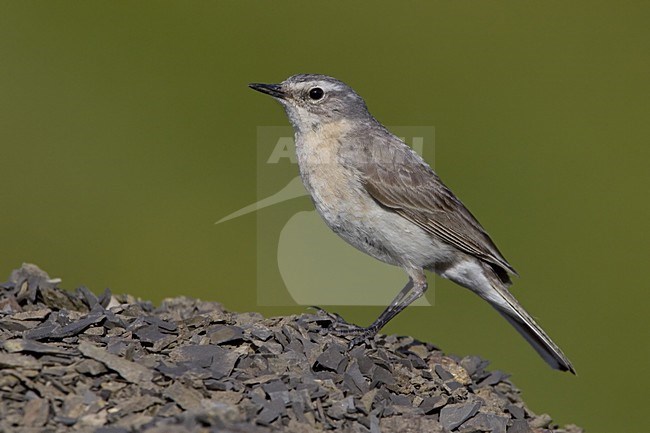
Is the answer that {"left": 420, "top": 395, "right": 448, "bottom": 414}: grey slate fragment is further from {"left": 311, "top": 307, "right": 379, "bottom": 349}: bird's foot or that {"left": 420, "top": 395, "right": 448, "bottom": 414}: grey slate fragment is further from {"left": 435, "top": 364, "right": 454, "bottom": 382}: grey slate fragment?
{"left": 311, "top": 307, "right": 379, "bottom": 349}: bird's foot

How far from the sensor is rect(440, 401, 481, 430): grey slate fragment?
19.1 feet

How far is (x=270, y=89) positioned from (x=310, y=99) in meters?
0.36

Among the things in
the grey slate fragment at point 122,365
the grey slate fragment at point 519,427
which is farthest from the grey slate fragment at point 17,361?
the grey slate fragment at point 519,427

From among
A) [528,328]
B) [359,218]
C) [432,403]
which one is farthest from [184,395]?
[528,328]

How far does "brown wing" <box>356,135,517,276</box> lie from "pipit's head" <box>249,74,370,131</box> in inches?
17.1

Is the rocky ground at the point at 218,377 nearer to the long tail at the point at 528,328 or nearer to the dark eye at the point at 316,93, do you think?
the long tail at the point at 528,328

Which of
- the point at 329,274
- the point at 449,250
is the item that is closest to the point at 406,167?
the point at 449,250

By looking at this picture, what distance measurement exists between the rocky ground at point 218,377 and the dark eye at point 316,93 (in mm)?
1911

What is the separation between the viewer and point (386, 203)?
740cm

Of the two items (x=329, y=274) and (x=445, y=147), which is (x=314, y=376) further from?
(x=445, y=147)

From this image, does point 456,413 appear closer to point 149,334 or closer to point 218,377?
point 218,377

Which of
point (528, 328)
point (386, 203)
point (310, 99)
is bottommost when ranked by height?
point (528, 328)

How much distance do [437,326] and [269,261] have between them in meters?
2.18

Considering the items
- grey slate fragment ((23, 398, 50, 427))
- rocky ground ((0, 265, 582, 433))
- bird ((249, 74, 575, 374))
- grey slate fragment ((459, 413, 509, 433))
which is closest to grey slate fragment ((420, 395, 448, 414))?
rocky ground ((0, 265, 582, 433))
